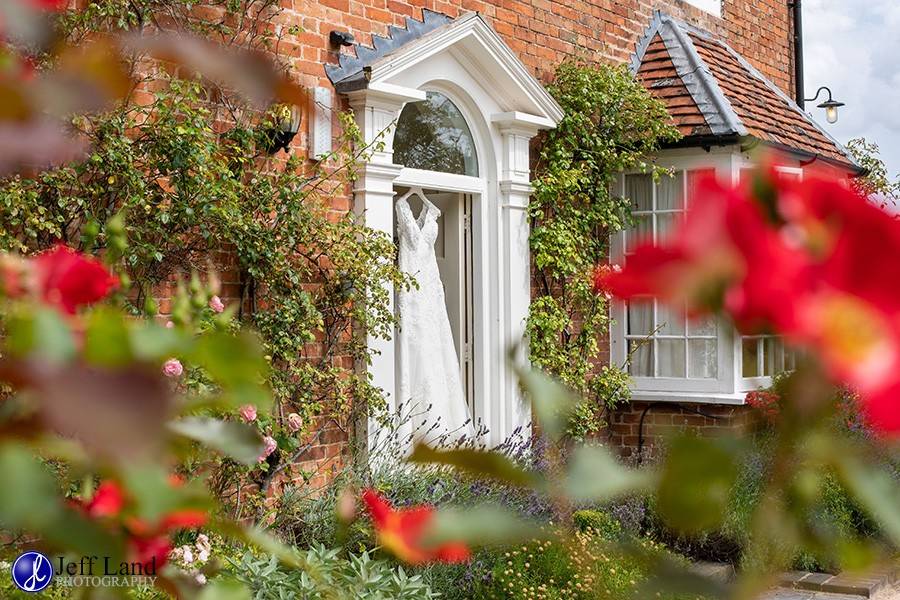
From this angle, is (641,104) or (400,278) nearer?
(400,278)

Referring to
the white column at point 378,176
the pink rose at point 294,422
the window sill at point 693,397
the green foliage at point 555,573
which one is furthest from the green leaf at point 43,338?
the window sill at point 693,397

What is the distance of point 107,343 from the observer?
36 cm

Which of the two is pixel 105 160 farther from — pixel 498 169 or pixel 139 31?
pixel 498 169

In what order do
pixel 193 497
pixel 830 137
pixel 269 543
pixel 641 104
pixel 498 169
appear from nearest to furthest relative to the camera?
1. pixel 193 497
2. pixel 269 543
3. pixel 498 169
4. pixel 641 104
5. pixel 830 137

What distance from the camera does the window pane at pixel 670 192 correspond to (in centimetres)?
801

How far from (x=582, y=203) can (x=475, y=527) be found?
7.54 metres

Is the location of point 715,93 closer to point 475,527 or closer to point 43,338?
point 475,527

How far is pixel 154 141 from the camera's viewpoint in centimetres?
488

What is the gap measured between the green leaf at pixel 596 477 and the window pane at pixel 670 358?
305 inches

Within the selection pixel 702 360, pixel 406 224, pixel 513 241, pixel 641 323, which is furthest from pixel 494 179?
pixel 702 360

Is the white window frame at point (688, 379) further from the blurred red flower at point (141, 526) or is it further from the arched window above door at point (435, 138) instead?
the blurred red flower at point (141, 526)

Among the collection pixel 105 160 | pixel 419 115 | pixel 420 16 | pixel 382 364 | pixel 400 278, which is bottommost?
pixel 382 364

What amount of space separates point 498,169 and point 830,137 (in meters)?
3.86

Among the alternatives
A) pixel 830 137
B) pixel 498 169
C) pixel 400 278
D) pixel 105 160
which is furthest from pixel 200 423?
pixel 830 137
